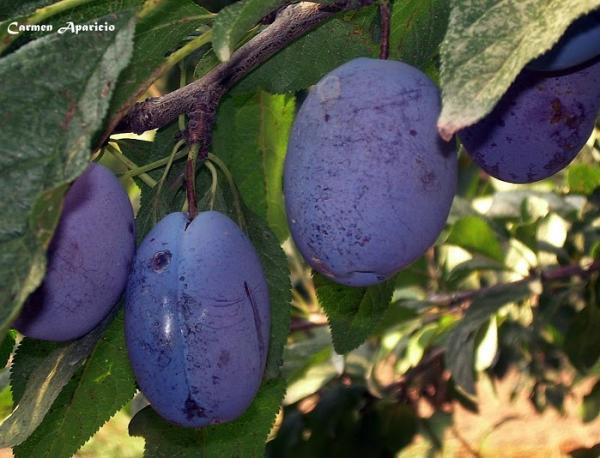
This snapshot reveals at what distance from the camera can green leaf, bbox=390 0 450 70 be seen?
897mm

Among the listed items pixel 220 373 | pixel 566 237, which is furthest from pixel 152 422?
pixel 566 237

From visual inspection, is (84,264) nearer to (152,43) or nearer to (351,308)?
(152,43)

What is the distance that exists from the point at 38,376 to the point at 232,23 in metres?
0.43

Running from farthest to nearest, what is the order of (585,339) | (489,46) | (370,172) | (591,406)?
(591,406) → (585,339) → (370,172) → (489,46)

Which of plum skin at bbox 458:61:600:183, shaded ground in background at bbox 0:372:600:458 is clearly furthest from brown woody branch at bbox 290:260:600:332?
plum skin at bbox 458:61:600:183

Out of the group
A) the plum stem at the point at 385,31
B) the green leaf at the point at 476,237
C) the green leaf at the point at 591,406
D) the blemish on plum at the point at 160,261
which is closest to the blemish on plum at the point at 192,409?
the blemish on plum at the point at 160,261

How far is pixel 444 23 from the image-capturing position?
892mm

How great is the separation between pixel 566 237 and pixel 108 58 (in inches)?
48.3

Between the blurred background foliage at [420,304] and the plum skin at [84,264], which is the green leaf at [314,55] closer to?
the blurred background foliage at [420,304]

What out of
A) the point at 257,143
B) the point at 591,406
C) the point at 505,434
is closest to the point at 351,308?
the point at 257,143

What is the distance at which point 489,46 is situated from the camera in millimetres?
578

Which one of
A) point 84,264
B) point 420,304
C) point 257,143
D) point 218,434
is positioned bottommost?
point 420,304

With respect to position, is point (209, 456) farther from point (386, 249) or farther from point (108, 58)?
point (108, 58)

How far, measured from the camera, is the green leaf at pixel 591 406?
172cm
